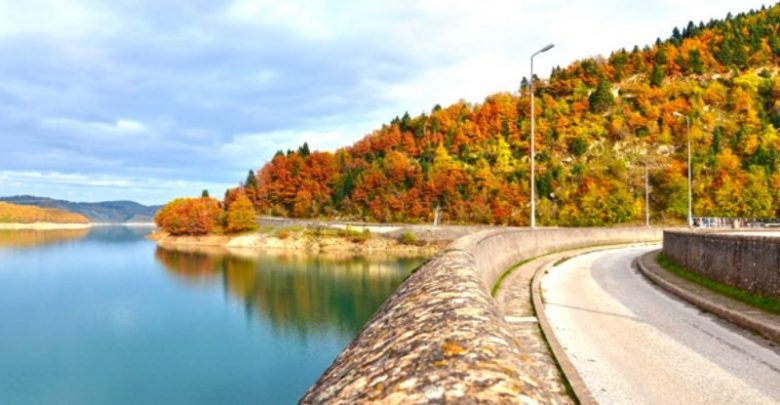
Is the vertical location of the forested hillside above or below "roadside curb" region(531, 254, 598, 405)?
above

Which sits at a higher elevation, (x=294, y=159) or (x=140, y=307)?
(x=294, y=159)

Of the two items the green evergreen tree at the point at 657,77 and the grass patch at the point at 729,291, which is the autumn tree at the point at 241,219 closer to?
the grass patch at the point at 729,291

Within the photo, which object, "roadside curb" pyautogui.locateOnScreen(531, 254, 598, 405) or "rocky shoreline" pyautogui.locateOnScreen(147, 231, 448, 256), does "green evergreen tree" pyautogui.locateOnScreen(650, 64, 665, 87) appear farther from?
"roadside curb" pyautogui.locateOnScreen(531, 254, 598, 405)

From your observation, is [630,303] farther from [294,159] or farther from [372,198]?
[294,159]

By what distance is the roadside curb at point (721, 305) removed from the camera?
11.4 m

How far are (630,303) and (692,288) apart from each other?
2705mm

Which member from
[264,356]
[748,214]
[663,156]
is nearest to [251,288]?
[264,356]

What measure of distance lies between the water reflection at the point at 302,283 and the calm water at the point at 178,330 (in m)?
0.17

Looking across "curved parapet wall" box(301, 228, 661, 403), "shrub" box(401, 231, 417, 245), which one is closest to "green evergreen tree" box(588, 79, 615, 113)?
"shrub" box(401, 231, 417, 245)

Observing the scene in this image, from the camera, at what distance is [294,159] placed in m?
165

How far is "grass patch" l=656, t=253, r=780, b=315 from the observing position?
13.2m

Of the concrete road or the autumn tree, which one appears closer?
the concrete road

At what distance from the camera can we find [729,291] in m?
15.9

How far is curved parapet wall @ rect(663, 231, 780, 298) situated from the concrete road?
1652 mm
